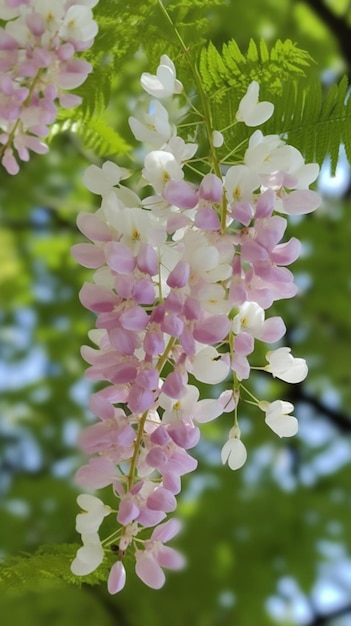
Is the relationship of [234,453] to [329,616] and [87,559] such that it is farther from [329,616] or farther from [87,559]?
[329,616]

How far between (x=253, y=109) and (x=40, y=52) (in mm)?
107

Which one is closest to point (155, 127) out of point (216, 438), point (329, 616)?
point (216, 438)

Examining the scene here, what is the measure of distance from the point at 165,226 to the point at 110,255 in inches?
1.4

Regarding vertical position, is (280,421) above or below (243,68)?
below

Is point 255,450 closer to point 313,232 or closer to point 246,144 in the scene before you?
point 313,232

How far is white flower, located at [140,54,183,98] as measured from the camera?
0.35m

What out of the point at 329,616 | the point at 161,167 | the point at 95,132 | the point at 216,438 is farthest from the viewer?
the point at 329,616

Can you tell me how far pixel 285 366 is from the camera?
38 centimetres

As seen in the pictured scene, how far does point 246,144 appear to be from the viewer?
15.9 inches

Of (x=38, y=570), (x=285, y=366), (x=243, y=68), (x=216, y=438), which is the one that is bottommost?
(x=216, y=438)

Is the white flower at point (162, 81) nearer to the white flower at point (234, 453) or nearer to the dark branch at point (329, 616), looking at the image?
the white flower at point (234, 453)

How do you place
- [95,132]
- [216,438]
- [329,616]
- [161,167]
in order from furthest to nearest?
[329,616] < [216,438] < [95,132] < [161,167]

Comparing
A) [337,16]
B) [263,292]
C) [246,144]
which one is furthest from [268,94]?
[337,16]

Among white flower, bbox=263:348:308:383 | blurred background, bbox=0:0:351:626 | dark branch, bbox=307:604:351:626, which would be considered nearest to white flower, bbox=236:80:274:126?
white flower, bbox=263:348:308:383
